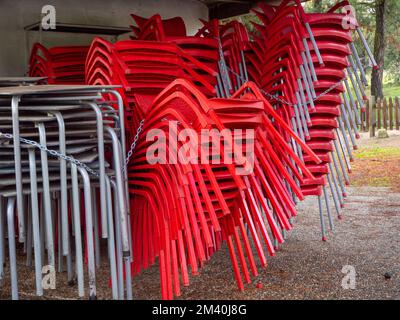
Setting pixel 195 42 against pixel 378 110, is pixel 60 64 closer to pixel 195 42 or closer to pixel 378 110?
pixel 195 42

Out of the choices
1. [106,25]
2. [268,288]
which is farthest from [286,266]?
[106,25]

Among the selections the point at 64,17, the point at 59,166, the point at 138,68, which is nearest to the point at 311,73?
the point at 138,68

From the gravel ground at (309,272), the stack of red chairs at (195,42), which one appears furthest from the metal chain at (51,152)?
the stack of red chairs at (195,42)

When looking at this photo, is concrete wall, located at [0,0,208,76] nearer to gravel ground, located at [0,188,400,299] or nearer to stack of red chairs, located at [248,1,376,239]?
gravel ground, located at [0,188,400,299]

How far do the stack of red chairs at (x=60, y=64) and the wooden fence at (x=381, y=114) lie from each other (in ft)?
39.0

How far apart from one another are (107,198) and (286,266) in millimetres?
2055

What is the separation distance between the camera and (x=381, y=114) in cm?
1644

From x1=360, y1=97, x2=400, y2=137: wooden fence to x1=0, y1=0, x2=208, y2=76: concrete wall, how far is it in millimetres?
10061

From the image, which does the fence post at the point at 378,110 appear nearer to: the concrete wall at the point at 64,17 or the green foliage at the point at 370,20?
the green foliage at the point at 370,20

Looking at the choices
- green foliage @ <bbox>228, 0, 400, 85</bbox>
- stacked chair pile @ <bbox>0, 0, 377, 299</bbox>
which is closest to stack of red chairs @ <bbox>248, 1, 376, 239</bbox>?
stacked chair pile @ <bbox>0, 0, 377, 299</bbox>

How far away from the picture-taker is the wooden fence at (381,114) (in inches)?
630

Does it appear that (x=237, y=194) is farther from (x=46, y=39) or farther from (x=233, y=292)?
(x=46, y=39)

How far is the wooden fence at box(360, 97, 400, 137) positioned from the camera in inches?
630

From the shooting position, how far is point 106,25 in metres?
6.45
